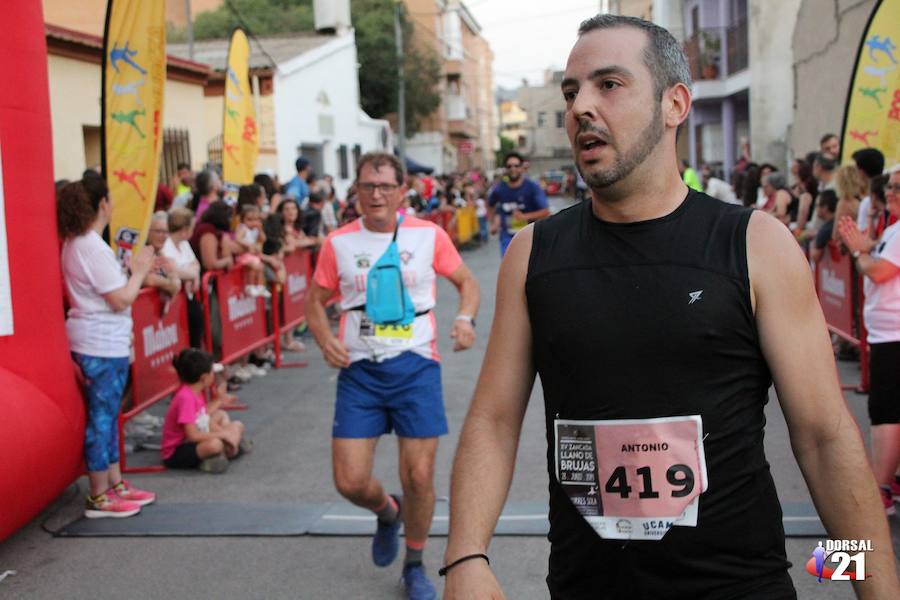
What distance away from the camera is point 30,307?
5.63m

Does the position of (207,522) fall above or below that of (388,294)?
below

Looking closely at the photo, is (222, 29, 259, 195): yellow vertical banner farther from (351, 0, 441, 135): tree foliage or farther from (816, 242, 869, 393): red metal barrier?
(351, 0, 441, 135): tree foliage

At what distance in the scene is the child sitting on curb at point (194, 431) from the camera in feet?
23.3

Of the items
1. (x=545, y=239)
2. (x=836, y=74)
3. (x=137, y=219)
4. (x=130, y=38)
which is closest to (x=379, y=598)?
(x=545, y=239)

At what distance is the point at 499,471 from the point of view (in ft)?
7.84

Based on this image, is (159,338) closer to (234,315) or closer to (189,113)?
(234,315)

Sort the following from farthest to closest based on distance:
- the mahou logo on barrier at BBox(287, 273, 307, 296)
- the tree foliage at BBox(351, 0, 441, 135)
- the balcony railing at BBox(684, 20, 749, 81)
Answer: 1. the tree foliage at BBox(351, 0, 441, 135)
2. the balcony railing at BBox(684, 20, 749, 81)
3. the mahou logo on barrier at BBox(287, 273, 307, 296)

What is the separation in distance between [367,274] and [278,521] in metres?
1.74

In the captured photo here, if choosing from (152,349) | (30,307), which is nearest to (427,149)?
(152,349)

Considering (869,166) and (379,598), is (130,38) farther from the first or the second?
(869,166)

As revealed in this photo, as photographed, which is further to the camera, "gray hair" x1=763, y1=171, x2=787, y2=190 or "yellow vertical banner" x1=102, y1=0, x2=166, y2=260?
"gray hair" x1=763, y1=171, x2=787, y2=190

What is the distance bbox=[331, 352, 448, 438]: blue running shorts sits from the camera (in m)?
4.86

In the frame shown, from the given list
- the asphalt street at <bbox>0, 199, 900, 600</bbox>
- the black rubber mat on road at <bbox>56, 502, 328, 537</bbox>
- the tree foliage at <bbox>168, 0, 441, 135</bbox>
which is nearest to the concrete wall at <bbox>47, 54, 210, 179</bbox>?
the asphalt street at <bbox>0, 199, 900, 600</bbox>

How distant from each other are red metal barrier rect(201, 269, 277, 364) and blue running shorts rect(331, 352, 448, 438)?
463cm
